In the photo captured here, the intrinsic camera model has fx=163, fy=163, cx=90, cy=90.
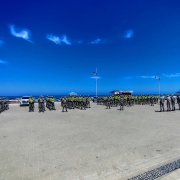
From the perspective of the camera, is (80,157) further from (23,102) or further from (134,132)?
(23,102)

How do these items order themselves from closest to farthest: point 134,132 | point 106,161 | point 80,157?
point 106,161 → point 80,157 → point 134,132

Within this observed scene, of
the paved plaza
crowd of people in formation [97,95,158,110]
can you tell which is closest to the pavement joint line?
the paved plaza

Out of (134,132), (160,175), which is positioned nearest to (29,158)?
(160,175)

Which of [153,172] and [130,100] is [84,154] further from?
[130,100]

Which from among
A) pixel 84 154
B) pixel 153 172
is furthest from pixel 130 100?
pixel 153 172

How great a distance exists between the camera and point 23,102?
91.5ft

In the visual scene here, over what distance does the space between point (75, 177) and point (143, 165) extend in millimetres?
2153

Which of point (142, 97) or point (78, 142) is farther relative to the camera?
point (142, 97)

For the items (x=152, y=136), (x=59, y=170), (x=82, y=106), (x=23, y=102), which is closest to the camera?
(x=59, y=170)

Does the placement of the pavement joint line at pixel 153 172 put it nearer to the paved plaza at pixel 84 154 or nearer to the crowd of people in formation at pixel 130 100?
the paved plaza at pixel 84 154

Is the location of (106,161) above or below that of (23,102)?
below

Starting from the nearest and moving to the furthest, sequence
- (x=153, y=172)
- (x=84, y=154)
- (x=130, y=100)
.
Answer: (x=153, y=172) < (x=84, y=154) < (x=130, y=100)

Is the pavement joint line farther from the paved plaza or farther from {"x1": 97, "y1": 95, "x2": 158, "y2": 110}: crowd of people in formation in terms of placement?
{"x1": 97, "y1": 95, "x2": 158, "y2": 110}: crowd of people in formation

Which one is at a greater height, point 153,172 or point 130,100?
point 130,100
